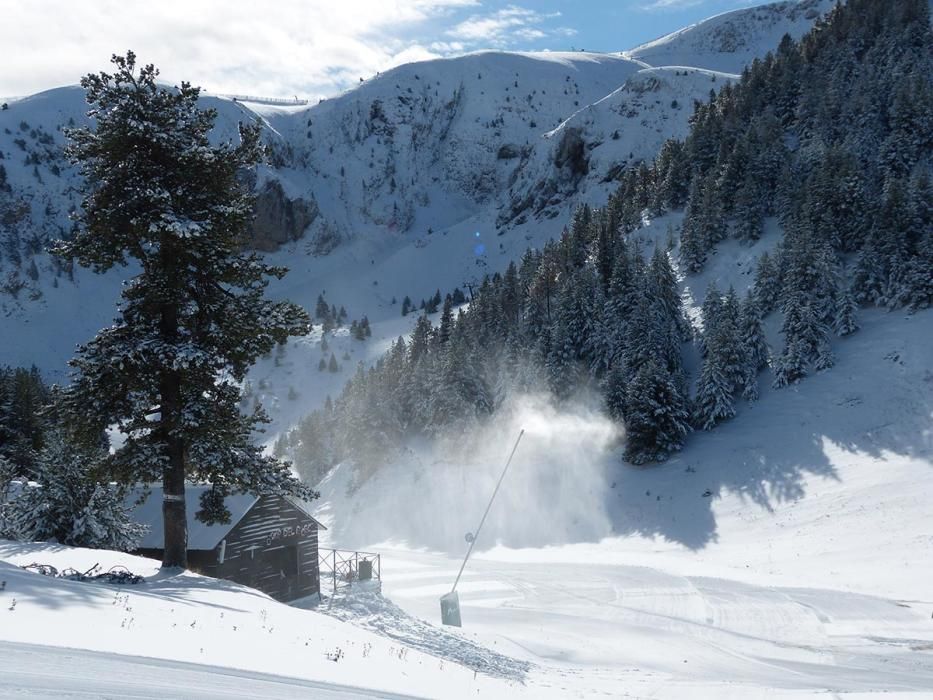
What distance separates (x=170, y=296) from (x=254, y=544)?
12940 millimetres

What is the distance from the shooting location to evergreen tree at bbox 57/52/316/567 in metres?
13.5

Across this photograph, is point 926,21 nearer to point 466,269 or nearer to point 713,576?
point 713,576

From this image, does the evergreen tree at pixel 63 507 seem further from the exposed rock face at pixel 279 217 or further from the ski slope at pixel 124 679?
the exposed rock face at pixel 279 217

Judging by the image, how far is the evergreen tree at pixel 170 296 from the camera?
13.5m

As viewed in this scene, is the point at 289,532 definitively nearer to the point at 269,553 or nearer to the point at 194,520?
the point at 269,553

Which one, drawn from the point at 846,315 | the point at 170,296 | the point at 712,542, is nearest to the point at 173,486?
the point at 170,296

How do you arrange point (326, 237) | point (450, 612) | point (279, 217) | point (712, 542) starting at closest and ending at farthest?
point (450, 612) < point (712, 542) < point (279, 217) < point (326, 237)

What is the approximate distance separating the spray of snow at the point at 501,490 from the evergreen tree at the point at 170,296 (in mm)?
32105

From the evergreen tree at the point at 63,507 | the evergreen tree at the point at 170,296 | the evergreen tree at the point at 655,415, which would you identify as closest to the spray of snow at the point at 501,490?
the evergreen tree at the point at 655,415

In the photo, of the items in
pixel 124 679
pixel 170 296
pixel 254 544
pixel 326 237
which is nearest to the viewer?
pixel 124 679

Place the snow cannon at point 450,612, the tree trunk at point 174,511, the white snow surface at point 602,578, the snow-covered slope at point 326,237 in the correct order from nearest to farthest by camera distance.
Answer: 1. the white snow surface at point 602,578
2. the tree trunk at point 174,511
3. the snow cannon at point 450,612
4. the snow-covered slope at point 326,237

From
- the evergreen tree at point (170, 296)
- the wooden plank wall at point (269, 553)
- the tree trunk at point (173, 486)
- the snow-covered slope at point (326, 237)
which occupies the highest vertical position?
the snow-covered slope at point (326, 237)

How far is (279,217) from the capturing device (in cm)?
18675

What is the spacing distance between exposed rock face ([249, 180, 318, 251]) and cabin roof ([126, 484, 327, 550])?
165m
